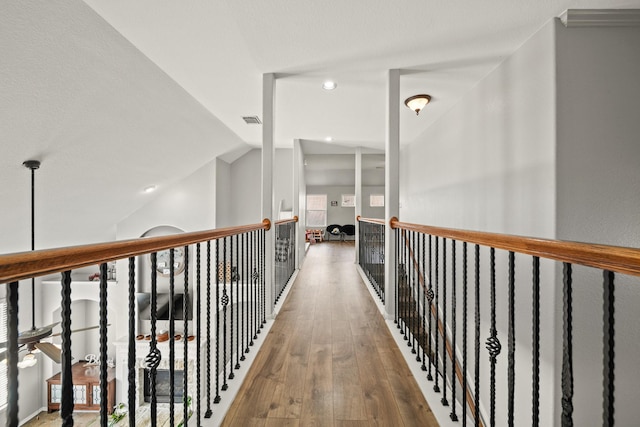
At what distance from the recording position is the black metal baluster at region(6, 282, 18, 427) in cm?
58

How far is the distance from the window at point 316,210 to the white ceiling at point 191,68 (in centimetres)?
735

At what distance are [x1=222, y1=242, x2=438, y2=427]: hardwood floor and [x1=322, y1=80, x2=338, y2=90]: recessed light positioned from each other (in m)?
2.38

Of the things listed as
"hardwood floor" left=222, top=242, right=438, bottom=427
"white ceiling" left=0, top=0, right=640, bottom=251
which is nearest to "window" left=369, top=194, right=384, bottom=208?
"white ceiling" left=0, top=0, right=640, bottom=251

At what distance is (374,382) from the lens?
1.80 m

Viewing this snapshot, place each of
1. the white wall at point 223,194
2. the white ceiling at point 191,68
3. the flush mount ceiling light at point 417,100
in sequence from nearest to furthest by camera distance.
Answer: the white ceiling at point 191,68, the flush mount ceiling light at point 417,100, the white wall at point 223,194

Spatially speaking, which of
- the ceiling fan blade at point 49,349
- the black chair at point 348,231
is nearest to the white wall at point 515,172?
the ceiling fan blade at point 49,349

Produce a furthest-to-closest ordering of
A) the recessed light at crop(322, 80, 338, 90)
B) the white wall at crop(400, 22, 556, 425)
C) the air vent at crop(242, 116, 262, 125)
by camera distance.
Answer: the air vent at crop(242, 116, 262, 125) → the recessed light at crop(322, 80, 338, 90) → the white wall at crop(400, 22, 556, 425)

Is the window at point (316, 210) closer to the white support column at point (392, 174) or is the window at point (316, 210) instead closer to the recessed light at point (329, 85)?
the recessed light at point (329, 85)

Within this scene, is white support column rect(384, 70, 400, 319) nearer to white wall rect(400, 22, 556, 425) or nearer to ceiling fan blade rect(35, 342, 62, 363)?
white wall rect(400, 22, 556, 425)

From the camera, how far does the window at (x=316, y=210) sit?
12391 mm

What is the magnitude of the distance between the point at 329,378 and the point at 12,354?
1581mm

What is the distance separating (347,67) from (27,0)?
2381 mm

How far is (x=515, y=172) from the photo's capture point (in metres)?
2.71

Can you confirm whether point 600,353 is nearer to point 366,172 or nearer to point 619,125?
point 619,125
